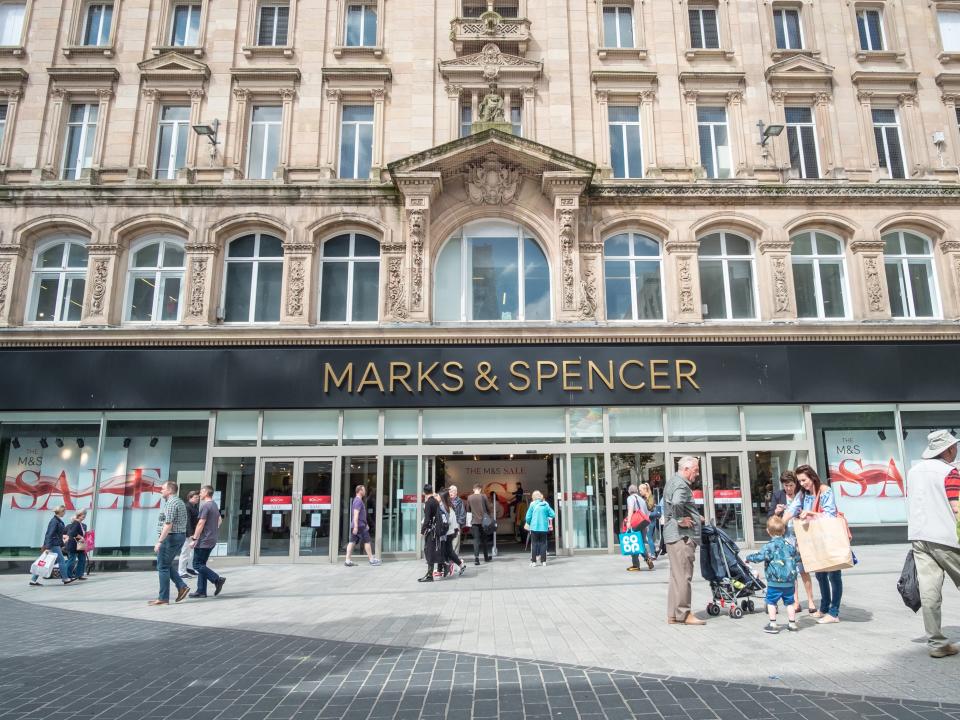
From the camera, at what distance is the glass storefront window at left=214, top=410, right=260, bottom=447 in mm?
15070

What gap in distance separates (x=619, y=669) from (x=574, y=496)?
31.8 ft

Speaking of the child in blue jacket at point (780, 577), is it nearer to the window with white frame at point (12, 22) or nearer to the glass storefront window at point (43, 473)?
the glass storefront window at point (43, 473)

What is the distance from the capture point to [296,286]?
15.8m

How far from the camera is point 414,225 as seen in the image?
15844mm

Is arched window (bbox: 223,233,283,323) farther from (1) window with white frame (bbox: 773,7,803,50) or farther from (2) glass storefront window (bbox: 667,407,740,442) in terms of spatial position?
(1) window with white frame (bbox: 773,7,803,50)

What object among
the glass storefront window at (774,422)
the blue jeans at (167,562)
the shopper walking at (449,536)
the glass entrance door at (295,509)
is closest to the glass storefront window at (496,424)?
the shopper walking at (449,536)

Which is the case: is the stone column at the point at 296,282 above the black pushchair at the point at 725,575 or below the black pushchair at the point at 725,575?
above

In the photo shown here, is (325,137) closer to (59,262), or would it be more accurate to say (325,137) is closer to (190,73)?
(190,73)

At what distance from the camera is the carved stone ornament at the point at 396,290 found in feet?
51.4

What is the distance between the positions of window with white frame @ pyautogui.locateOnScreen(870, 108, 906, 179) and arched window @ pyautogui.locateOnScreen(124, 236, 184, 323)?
19.3 metres

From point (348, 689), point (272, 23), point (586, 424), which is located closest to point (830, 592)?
point (348, 689)

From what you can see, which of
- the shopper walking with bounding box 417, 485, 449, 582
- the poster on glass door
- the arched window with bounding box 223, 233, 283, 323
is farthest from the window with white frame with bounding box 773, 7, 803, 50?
the shopper walking with bounding box 417, 485, 449, 582

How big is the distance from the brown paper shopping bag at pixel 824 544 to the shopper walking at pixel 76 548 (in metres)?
13.1

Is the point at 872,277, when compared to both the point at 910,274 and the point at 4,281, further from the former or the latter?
the point at 4,281
